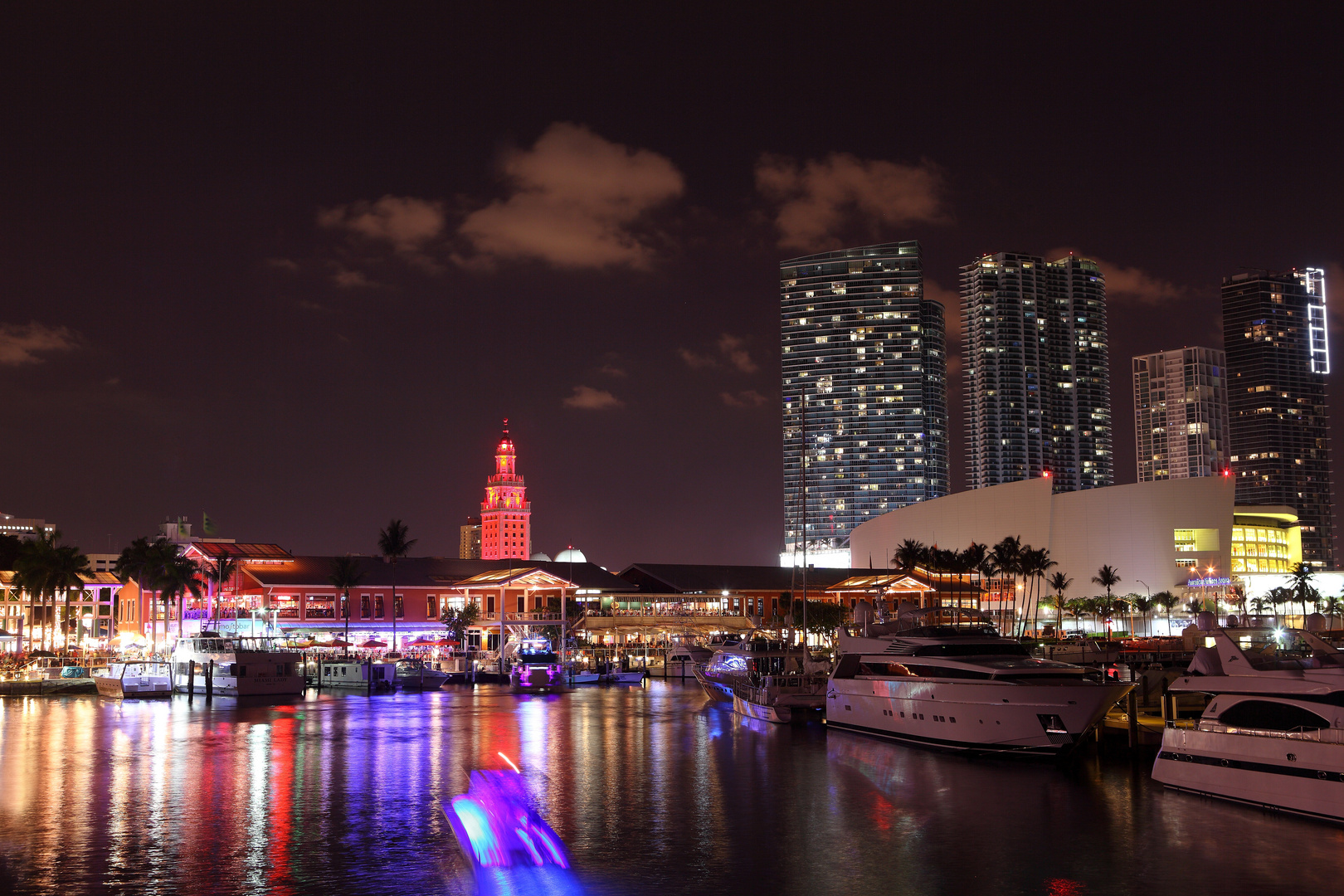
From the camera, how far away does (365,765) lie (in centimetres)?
4828

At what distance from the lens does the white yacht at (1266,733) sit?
3184 cm

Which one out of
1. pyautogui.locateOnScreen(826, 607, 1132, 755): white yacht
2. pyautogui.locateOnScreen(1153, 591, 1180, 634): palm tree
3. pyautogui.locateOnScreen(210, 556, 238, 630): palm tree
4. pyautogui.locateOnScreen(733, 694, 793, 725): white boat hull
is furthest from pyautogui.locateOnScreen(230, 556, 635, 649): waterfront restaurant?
pyautogui.locateOnScreen(1153, 591, 1180, 634): palm tree

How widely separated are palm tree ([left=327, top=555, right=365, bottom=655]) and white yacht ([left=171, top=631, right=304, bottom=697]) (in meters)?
17.7

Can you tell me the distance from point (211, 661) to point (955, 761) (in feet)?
208

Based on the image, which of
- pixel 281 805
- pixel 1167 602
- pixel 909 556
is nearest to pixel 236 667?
pixel 281 805

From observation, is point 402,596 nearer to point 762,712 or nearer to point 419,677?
point 419,677

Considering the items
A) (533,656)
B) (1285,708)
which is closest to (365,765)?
(1285,708)

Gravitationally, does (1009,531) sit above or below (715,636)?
above

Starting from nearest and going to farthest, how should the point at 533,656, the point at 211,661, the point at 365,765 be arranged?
the point at 365,765
the point at 211,661
the point at 533,656

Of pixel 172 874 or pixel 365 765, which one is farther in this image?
pixel 365 765

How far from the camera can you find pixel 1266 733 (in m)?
33.6

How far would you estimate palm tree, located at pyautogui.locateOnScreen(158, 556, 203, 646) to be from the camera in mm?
113125

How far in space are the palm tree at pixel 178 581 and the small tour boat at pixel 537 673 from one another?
33.5 meters

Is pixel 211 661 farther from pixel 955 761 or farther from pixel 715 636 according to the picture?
pixel 955 761
